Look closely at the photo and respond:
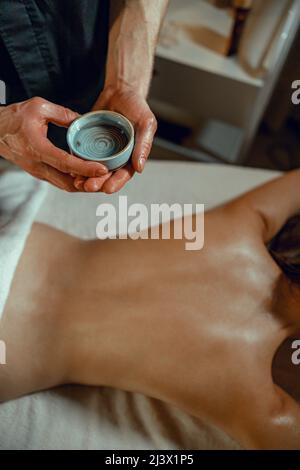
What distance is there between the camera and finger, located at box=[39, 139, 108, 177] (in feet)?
1.89

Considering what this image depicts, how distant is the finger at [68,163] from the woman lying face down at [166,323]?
9.5 inches

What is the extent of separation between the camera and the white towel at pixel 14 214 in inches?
28.6

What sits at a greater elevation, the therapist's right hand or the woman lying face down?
the therapist's right hand

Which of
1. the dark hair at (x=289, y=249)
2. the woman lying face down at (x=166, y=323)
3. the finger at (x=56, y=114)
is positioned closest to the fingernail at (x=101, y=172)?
the finger at (x=56, y=114)

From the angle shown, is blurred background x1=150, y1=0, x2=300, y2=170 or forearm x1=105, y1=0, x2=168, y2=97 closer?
forearm x1=105, y1=0, x2=168, y2=97

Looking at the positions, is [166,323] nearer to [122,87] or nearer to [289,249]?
[289,249]

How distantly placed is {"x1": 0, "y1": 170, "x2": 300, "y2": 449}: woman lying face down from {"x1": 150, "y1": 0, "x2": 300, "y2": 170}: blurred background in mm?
642

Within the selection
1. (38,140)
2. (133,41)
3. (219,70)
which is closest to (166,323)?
(38,140)

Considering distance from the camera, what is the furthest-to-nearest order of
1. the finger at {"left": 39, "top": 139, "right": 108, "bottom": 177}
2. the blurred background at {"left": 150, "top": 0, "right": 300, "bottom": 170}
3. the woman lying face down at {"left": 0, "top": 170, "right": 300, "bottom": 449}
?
the blurred background at {"left": 150, "top": 0, "right": 300, "bottom": 170}, the woman lying face down at {"left": 0, "top": 170, "right": 300, "bottom": 449}, the finger at {"left": 39, "top": 139, "right": 108, "bottom": 177}

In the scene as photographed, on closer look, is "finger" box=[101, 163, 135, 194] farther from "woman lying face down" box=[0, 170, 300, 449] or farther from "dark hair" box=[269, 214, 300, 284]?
"dark hair" box=[269, 214, 300, 284]

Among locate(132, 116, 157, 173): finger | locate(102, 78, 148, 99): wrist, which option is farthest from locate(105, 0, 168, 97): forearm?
locate(132, 116, 157, 173): finger

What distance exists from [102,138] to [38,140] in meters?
0.10

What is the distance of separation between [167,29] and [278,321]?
3.39ft
